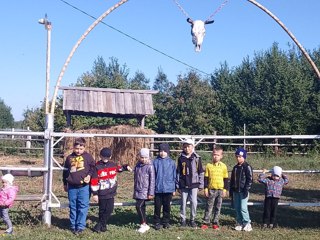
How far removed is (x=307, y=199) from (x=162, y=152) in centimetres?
599

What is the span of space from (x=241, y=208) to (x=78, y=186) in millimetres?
2957

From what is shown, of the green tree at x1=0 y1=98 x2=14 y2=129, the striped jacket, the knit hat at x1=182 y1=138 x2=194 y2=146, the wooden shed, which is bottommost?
the striped jacket

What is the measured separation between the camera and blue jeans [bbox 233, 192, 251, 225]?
29.6ft

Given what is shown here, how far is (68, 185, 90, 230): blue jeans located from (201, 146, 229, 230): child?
217 cm

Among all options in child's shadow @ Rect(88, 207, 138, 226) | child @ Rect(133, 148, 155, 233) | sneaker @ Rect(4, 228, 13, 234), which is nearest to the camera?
sneaker @ Rect(4, 228, 13, 234)

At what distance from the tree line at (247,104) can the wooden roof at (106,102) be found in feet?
24.9

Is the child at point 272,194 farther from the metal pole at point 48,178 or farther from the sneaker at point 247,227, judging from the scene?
the metal pole at point 48,178

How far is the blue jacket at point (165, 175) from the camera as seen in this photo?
8867 millimetres

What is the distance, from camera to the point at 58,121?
29.8 m

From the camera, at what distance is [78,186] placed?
28.2 ft

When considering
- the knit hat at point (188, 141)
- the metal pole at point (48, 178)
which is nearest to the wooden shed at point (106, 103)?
the metal pole at point (48, 178)

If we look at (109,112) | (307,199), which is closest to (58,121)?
(109,112)

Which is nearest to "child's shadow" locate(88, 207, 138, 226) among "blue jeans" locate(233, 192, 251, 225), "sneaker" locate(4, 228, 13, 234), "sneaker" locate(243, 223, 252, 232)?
"sneaker" locate(4, 228, 13, 234)

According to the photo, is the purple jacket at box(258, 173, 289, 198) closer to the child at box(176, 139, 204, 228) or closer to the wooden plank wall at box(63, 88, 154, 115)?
the child at box(176, 139, 204, 228)
